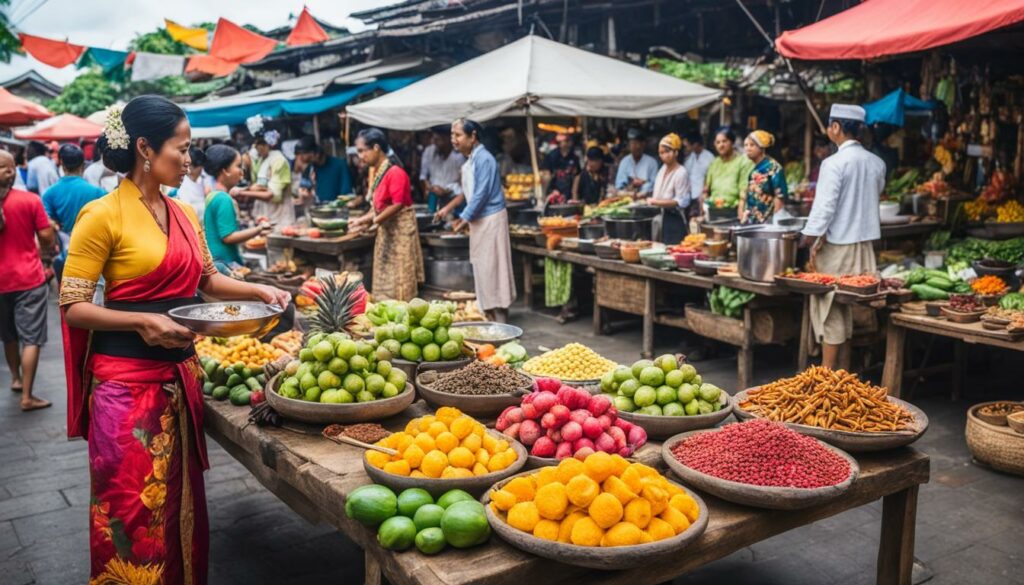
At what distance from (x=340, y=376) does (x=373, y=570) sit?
0.93m

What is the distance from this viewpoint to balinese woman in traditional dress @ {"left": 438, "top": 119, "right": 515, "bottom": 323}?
784 centimetres

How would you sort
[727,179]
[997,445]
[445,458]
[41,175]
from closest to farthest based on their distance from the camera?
[445,458] → [997,445] → [727,179] → [41,175]

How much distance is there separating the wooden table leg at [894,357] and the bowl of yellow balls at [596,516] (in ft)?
13.0

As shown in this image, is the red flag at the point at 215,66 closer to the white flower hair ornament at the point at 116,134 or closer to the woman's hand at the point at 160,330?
the white flower hair ornament at the point at 116,134

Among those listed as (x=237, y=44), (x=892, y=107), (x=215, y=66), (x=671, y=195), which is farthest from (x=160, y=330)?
(x=215, y=66)

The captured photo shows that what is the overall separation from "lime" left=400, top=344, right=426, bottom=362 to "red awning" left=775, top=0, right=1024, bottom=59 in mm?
4519

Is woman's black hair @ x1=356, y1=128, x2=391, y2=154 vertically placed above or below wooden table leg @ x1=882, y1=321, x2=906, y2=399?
above

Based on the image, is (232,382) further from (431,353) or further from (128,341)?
(431,353)

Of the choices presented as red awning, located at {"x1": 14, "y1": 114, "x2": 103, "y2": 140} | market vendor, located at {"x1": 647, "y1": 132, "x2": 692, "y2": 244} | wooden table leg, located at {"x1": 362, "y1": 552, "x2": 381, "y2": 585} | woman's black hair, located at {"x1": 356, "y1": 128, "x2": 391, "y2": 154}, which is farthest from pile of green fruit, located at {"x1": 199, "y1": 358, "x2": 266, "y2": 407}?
red awning, located at {"x1": 14, "y1": 114, "x2": 103, "y2": 140}

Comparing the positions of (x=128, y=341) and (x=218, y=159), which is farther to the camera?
(x=218, y=159)

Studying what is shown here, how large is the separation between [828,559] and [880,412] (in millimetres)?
1138

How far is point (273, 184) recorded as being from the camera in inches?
372

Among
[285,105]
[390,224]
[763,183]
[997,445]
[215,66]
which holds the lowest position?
[997,445]

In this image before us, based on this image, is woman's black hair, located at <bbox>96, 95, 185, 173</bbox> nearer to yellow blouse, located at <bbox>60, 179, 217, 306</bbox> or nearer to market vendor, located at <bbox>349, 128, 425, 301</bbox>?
yellow blouse, located at <bbox>60, 179, 217, 306</bbox>
